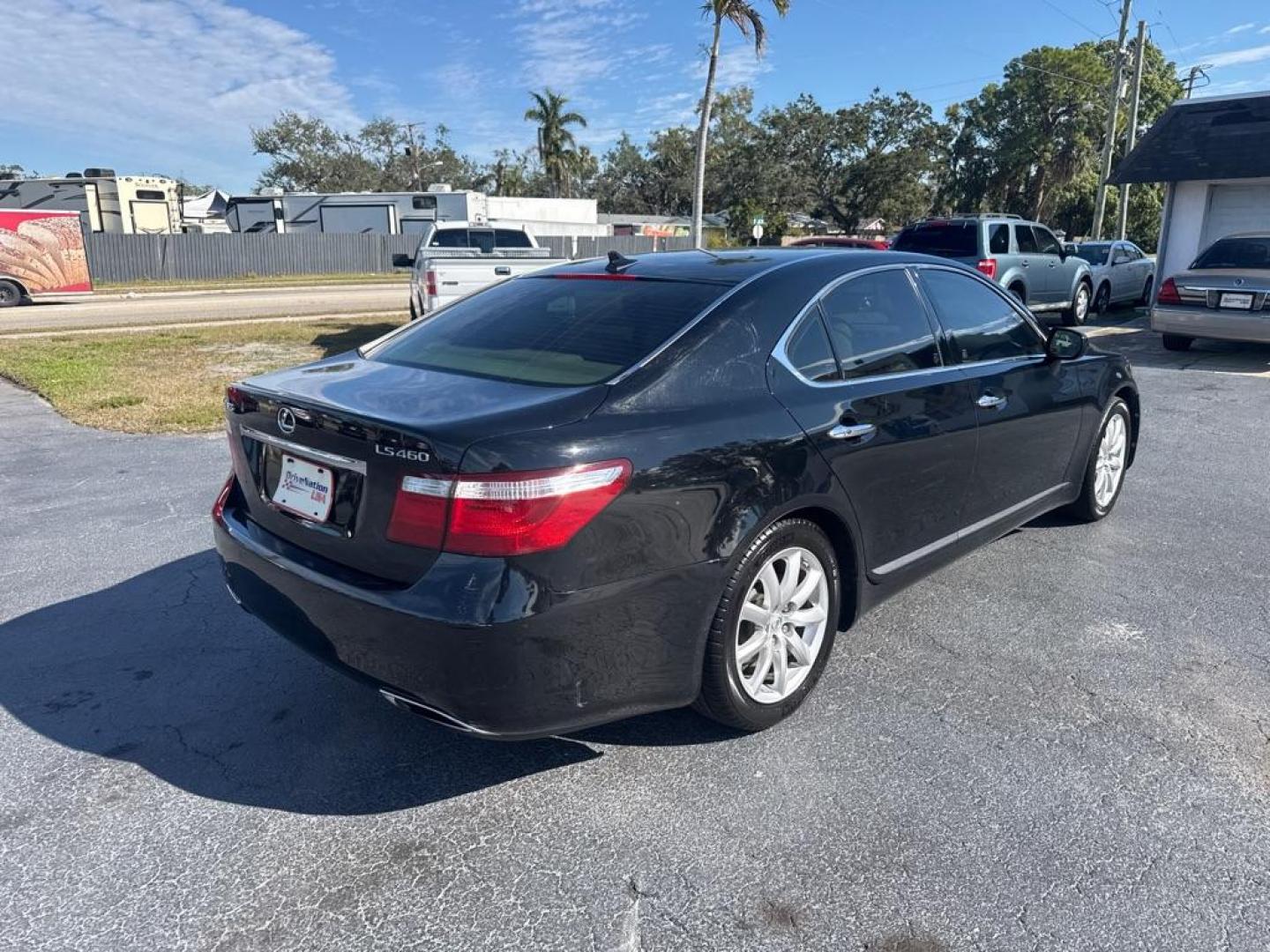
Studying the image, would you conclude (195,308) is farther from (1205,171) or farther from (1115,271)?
(1205,171)

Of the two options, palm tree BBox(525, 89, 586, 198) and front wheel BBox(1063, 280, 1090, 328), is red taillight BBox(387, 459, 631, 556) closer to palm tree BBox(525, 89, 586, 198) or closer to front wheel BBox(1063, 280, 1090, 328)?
front wheel BBox(1063, 280, 1090, 328)

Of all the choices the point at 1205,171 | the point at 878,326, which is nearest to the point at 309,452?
the point at 878,326

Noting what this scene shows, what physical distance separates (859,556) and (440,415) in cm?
164

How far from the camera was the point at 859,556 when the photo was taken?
3.32m

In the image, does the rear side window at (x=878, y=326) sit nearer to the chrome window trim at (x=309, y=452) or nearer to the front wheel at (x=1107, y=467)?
the chrome window trim at (x=309, y=452)

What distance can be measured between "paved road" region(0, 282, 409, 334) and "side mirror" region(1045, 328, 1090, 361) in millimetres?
16072

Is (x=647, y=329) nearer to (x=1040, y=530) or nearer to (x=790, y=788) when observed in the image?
(x=790, y=788)

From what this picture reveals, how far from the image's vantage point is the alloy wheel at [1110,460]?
5.16m

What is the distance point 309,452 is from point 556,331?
38.7 inches

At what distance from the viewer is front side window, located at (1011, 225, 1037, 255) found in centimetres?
1426

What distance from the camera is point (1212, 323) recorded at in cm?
1144

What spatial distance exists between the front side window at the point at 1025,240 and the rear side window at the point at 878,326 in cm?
1180

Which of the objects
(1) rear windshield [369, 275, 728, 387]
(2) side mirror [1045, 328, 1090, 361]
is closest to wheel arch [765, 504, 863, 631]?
(1) rear windshield [369, 275, 728, 387]

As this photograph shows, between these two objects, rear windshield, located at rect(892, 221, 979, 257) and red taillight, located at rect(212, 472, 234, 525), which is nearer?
red taillight, located at rect(212, 472, 234, 525)
